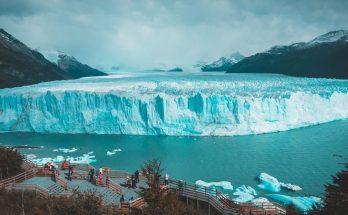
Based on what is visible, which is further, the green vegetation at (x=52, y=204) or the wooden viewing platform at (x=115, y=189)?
the wooden viewing platform at (x=115, y=189)

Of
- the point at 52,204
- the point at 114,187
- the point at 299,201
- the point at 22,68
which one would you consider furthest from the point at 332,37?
the point at 52,204

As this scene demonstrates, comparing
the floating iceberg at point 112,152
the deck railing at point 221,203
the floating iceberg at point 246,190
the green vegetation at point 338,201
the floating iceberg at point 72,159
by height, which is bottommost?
the floating iceberg at point 246,190

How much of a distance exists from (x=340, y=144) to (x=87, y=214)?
1800 cm

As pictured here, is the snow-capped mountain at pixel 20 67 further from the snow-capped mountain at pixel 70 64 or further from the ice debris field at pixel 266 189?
the ice debris field at pixel 266 189

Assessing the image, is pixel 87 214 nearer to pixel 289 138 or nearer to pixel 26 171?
pixel 26 171

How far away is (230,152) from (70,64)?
51.6 m

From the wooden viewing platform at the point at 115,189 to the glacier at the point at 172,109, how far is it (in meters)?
12.5

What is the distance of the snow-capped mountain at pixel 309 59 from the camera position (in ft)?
160

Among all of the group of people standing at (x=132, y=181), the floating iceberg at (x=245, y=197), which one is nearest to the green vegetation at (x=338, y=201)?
the group of people standing at (x=132, y=181)

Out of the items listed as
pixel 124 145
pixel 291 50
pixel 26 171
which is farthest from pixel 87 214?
pixel 291 50

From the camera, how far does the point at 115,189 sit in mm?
11617

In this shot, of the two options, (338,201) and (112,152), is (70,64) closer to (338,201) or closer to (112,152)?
(112,152)

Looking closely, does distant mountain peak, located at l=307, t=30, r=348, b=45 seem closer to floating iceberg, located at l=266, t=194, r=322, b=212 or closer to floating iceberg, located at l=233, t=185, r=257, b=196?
floating iceberg, located at l=233, t=185, r=257, b=196

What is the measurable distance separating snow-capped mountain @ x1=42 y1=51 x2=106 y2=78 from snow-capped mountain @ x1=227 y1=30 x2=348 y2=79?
2407 centimetres
